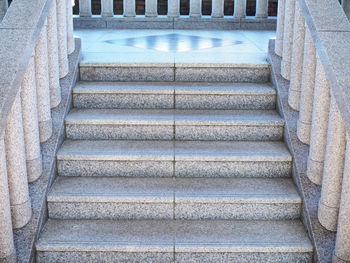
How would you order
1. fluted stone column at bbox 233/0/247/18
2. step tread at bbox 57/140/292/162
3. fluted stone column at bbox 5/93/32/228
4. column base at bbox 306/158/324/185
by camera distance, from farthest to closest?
fluted stone column at bbox 233/0/247/18
step tread at bbox 57/140/292/162
column base at bbox 306/158/324/185
fluted stone column at bbox 5/93/32/228

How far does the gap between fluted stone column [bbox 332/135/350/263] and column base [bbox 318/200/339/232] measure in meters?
0.20

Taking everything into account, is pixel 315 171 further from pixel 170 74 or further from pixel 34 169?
pixel 34 169

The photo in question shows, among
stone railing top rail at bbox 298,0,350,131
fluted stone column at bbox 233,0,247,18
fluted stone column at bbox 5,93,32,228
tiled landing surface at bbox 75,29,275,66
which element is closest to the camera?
stone railing top rail at bbox 298,0,350,131

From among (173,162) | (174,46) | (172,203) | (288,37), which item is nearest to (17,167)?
(172,203)

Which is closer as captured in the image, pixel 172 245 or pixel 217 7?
pixel 172 245

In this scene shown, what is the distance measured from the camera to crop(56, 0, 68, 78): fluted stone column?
13.3 ft

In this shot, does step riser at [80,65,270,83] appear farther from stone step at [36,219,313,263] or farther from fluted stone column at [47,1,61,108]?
stone step at [36,219,313,263]

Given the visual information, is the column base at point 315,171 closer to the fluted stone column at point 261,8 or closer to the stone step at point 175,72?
the stone step at point 175,72

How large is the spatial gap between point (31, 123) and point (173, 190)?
104cm

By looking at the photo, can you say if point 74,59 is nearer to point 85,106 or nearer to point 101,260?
point 85,106

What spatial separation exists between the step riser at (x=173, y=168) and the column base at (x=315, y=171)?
10.5 inches

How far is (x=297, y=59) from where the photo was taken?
149 inches

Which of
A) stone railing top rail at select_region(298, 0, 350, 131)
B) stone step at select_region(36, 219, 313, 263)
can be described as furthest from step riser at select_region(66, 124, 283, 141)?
stone railing top rail at select_region(298, 0, 350, 131)

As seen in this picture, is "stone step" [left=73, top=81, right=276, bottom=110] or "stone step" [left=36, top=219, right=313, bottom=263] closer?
"stone step" [left=36, top=219, right=313, bottom=263]
